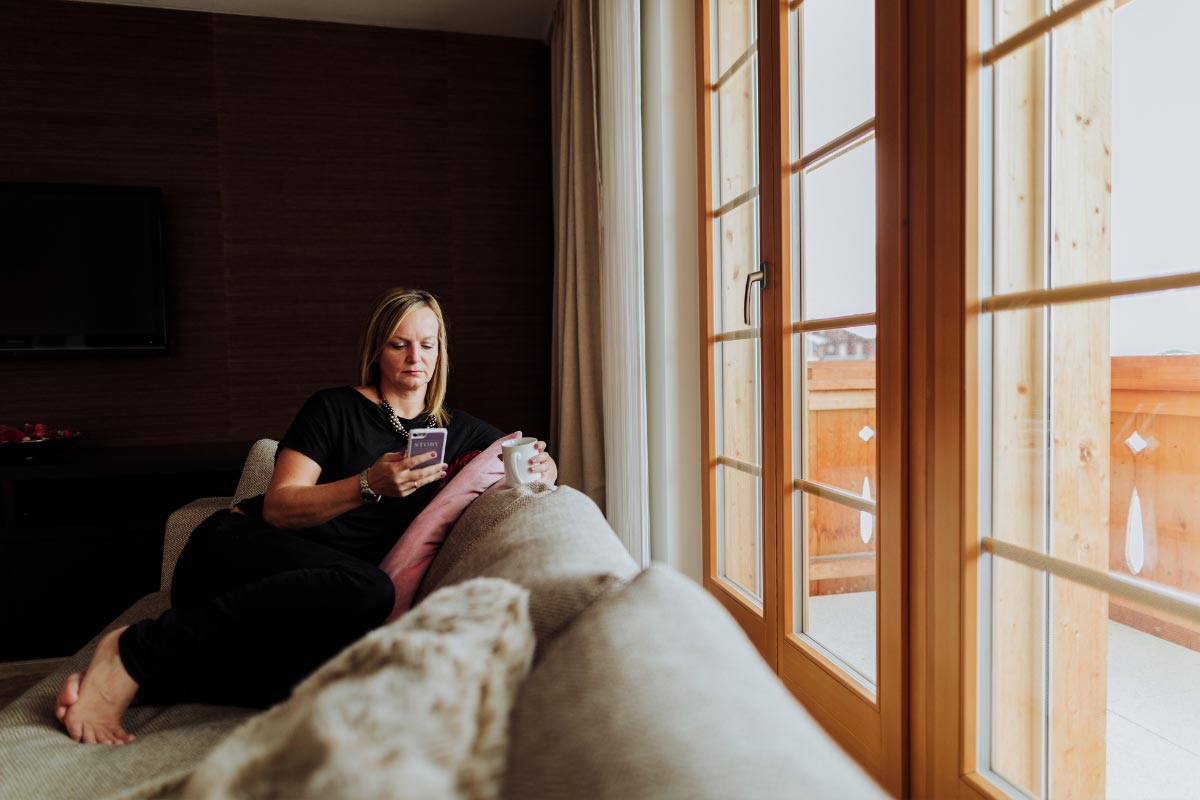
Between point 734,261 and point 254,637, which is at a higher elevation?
point 734,261

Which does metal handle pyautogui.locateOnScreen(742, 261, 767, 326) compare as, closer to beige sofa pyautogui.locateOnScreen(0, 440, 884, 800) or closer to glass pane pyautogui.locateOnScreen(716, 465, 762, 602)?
glass pane pyautogui.locateOnScreen(716, 465, 762, 602)

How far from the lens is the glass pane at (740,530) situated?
228 centimetres

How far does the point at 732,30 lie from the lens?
2352 millimetres

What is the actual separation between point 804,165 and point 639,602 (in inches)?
59.3

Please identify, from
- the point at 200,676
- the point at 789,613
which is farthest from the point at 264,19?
the point at 789,613

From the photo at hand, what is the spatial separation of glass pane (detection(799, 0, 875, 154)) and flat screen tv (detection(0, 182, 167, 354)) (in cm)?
269

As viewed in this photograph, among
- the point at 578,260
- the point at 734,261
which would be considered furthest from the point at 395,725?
the point at 578,260

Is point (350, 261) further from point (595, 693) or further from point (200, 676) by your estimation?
point (595, 693)

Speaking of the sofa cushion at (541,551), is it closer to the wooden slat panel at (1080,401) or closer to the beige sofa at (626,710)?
the beige sofa at (626,710)

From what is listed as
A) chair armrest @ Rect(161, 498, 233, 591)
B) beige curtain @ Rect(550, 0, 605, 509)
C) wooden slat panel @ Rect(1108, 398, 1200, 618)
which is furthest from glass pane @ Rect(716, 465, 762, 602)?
chair armrest @ Rect(161, 498, 233, 591)

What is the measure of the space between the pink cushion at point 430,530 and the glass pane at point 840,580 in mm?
792

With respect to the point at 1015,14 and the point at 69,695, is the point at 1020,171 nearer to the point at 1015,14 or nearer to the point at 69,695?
the point at 1015,14

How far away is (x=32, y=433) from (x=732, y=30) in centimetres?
301

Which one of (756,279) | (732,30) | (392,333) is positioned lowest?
(392,333)
